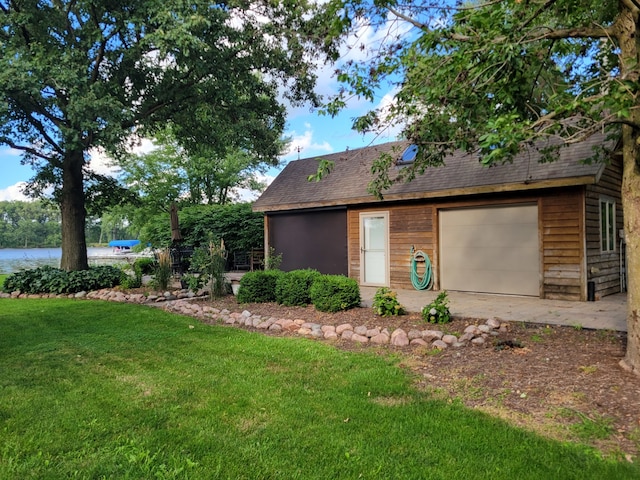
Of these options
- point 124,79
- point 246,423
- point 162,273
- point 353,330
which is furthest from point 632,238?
point 124,79

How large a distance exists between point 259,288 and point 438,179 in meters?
4.37

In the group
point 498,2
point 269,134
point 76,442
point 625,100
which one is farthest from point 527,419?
point 269,134

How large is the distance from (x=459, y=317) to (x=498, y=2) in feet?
12.1

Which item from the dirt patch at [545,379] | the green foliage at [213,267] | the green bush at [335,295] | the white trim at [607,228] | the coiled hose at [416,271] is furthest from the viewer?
the coiled hose at [416,271]

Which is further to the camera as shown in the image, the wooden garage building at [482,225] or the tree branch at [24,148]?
the tree branch at [24,148]

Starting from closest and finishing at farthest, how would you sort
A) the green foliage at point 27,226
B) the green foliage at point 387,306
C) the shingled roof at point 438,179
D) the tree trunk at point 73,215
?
1. the green foliage at point 387,306
2. the shingled roof at point 438,179
3. the tree trunk at point 73,215
4. the green foliage at point 27,226

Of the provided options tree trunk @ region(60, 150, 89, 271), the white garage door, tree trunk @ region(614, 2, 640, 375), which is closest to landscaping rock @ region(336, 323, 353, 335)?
tree trunk @ region(614, 2, 640, 375)

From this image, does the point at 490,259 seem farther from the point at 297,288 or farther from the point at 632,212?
the point at 632,212

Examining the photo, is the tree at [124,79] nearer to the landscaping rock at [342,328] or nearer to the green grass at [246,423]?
the landscaping rock at [342,328]

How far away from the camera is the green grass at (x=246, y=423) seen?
217 centimetres

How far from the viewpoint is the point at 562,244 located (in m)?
7.19

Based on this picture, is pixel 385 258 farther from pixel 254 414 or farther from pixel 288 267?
pixel 254 414

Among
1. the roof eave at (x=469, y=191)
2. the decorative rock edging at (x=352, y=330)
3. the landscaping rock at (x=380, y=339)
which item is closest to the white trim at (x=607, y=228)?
the roof eave at (x=469, y=191)

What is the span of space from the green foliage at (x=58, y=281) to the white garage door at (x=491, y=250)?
778cm
